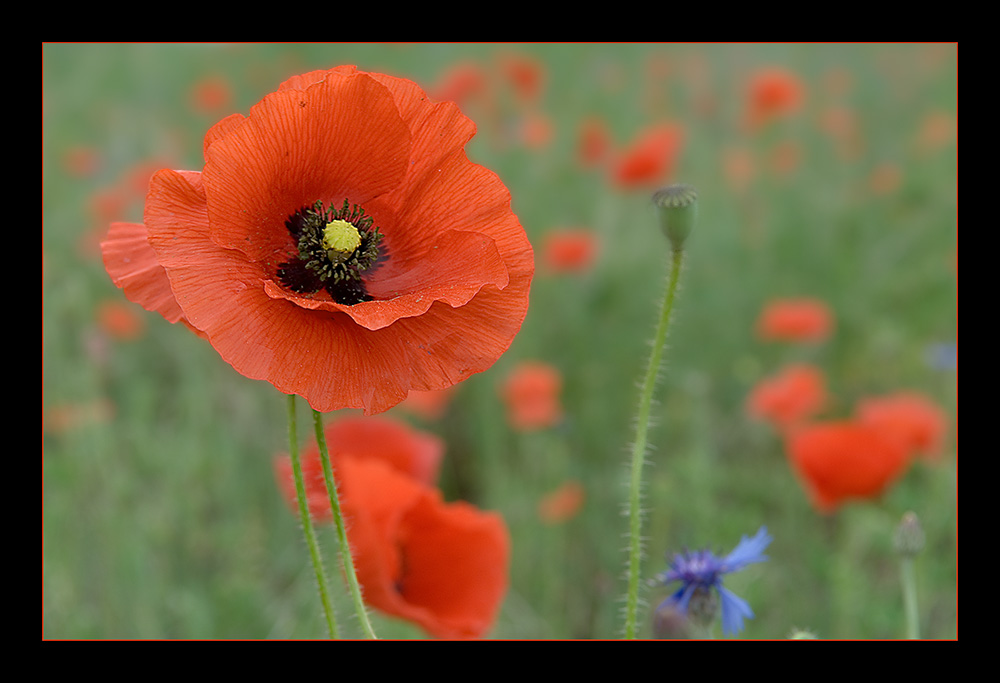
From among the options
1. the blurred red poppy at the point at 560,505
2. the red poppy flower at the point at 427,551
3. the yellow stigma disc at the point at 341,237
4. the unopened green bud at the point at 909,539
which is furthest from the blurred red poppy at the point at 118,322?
the unopened green bud at the point at 909,539

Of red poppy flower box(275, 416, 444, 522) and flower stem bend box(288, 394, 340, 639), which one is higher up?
red poppy flower box(275, 416, 444, 522)

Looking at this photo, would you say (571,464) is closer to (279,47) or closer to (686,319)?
(686,319)

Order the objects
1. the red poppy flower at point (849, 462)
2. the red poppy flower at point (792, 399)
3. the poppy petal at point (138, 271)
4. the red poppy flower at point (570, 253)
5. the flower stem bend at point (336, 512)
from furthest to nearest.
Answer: the red poppy flower at point (570, 253), the red poppy flower at point (792, 399), the red poppy flower at point (849, 462), the poppy petal at point (138, 271), the flower stem bend at point (336, 512)

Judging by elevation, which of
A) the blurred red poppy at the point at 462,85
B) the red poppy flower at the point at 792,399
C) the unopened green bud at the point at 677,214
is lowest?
the unopened green bud at the point at 677,214

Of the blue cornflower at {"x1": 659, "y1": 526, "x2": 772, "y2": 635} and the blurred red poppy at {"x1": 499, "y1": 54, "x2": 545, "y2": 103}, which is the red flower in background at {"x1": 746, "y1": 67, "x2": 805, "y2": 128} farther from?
the blue cornflower at {"x1": 659, "y1": 526, "x2": 772, "y2": 635}

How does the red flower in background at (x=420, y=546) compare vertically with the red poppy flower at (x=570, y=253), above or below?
below

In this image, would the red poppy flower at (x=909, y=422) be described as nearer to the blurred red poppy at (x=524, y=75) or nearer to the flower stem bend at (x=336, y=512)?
the flower stem bend at (x=336, y=512)

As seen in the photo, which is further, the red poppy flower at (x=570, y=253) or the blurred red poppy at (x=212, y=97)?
the blurred red poppy at (x=212, y=97)

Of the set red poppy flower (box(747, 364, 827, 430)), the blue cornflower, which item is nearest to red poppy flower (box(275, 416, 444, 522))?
the blue cornflower
